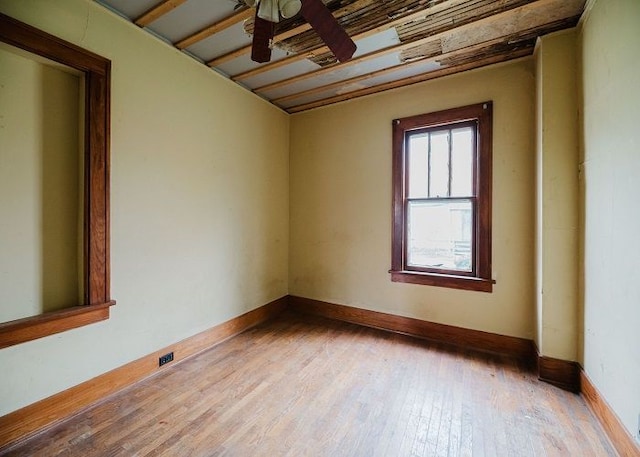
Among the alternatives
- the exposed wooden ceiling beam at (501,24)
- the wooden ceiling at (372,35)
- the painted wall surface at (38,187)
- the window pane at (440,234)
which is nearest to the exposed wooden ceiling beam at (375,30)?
the wooden ceiling at (372,35)

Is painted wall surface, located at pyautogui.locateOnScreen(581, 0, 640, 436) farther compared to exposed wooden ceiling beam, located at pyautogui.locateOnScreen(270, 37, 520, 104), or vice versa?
exposed wooden ceiling beam, located at pyautogui.locateOnScreen(270, 37, 520, 104)

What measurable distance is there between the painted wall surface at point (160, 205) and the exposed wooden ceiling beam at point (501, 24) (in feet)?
5.30

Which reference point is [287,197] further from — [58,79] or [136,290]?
[58,79]

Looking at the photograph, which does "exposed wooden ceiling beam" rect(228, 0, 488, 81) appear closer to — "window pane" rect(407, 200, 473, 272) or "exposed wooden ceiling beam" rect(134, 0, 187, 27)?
"exposed wooden ceiling beam" rect(134, 0, 187, 27)

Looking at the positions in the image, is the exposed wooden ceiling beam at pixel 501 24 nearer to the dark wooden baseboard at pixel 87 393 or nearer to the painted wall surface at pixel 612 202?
the painted wall surface at pixel 612 202

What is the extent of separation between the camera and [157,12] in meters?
1.99

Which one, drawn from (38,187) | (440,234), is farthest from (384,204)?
(38,187)

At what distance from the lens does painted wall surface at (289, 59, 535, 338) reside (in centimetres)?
260

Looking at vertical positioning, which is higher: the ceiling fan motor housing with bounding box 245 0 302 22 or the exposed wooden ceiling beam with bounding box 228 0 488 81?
the exposed wooden ceiling beam with bounding box 228 0 488 81

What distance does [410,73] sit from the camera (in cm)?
287

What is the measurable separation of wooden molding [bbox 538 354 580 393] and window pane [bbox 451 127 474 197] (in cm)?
160

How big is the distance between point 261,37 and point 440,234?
251 cm

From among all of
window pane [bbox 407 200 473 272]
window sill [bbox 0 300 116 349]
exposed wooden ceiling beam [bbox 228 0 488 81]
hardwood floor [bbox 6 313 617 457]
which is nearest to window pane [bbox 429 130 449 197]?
window pane [bbox 407 200 473 272]

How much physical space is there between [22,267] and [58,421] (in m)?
1.01
